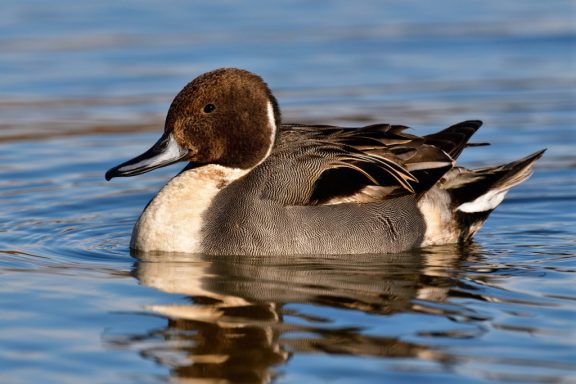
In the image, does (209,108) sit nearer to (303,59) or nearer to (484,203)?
(484,203)

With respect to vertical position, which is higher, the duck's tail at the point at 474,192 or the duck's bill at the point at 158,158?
the duck's bill at the point at 158,158

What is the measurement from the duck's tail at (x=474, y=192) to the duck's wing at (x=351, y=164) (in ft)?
1.02

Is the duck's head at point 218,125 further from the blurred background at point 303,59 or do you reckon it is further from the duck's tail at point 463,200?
the blurred background at point 303,59

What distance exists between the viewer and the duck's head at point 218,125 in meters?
7.86

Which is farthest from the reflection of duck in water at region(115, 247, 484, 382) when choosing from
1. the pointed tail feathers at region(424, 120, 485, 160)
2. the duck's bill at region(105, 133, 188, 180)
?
the pointed tail feathers at region(424, 120, 485, 160)

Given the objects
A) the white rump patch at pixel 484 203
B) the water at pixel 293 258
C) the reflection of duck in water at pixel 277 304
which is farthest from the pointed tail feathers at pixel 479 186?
the reflection of duck in water at pixel 277 304

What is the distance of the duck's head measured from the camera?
7863 millimetres

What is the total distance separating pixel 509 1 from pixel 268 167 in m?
9.93

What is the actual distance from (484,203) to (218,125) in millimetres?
1922

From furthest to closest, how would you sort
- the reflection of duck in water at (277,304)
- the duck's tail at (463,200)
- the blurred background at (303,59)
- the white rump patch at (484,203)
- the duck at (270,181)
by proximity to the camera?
the blurred background at (303,59), the white rump patch at (484,203), the duck's tail at (463,200), the duck at (270,181), the reflection of duck in water at (277,304)

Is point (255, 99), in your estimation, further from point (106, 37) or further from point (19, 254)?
point (106, 37)

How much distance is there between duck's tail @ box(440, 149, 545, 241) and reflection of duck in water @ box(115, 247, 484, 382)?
28cm

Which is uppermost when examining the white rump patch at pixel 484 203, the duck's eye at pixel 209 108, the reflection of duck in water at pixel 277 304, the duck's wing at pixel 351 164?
the duck's eye at pixel 209 108

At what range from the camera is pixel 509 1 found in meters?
17.0
